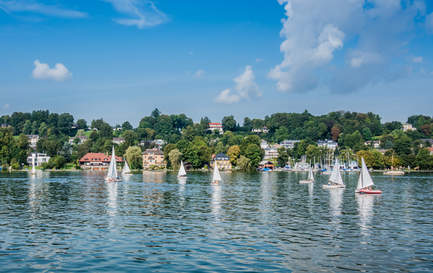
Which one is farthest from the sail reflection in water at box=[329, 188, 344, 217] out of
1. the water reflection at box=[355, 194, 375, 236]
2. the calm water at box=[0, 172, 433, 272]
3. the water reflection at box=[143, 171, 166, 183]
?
the water reflection at box=[143, 171, 166, 183]

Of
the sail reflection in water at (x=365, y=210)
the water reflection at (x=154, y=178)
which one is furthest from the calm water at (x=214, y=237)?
the water reflection at (x=154, y=178)

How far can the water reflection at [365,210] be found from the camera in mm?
42188

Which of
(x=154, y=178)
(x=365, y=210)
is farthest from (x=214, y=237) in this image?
(x=154, y=178)

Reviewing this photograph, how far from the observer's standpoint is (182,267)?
89.3 feet

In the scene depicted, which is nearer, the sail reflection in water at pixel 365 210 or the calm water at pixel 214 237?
the calm water at pixel 214 237

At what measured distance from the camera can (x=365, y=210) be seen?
5534cm

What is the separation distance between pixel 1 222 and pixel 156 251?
20.5 metres

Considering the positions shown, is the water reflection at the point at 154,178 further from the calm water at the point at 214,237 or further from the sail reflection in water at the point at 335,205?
the sail reflection in water at the point at 335,205

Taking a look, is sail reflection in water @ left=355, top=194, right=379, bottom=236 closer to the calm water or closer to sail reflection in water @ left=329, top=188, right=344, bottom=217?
the calm water

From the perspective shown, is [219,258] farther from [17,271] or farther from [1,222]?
[1,222]

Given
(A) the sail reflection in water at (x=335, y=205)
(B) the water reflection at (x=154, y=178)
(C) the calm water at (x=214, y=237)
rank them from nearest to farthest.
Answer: (C) the calm water at (x=214, y=237), (A) the sail reflection in water at (x=335, y=205), (B) the water reflection at (x=154, y=178)

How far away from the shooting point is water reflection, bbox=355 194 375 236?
138 feet

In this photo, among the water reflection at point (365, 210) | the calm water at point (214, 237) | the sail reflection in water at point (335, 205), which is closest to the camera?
the calm water at point (214, 237)

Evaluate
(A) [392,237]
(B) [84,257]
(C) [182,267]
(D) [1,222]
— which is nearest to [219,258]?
(C) [182,267]
